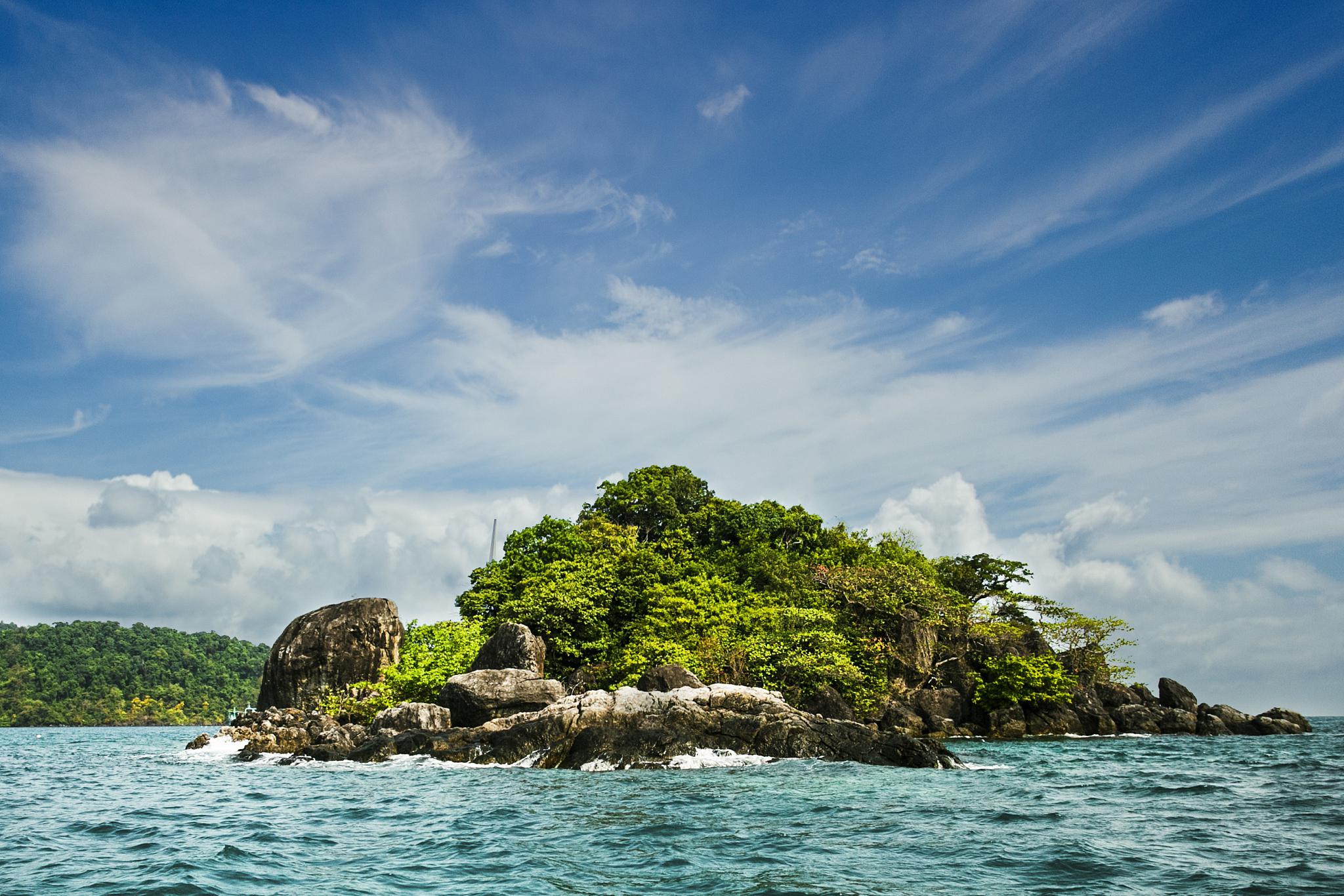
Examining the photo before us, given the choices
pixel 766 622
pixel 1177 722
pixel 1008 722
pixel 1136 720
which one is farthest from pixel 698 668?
pixel 1177 722

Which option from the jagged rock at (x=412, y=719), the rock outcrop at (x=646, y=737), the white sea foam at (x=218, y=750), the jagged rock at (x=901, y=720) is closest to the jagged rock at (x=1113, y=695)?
the jagged rock at (x=901, y=720)

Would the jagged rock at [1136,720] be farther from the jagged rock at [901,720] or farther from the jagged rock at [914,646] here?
the jagged rock at [901,720]

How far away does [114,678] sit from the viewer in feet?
312

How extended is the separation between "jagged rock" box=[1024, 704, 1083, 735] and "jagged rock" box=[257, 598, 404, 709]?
1168 inches

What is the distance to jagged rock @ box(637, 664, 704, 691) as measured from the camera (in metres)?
27.7

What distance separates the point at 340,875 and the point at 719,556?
40.0m

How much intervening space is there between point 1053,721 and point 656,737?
83.3 feet


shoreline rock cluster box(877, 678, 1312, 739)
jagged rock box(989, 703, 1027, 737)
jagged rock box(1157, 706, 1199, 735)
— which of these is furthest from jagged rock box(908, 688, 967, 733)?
jagged rock box(1157, 706, 1199, 735)

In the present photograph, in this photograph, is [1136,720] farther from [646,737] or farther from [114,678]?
[114,678]

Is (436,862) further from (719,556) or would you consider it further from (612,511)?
(612,511)

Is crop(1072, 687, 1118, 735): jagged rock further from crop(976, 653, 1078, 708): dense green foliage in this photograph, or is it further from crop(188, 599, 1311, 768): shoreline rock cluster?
crop(976, 653, 1078, 708): dense green foliage

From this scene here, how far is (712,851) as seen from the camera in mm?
10336

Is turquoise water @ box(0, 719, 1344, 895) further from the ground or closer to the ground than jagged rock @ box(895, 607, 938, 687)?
closer to the ground

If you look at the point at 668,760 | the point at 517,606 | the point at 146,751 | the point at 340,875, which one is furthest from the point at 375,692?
the point at 340,875
